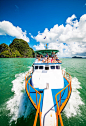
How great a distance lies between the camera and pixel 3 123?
16.7ft

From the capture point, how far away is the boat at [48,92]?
3783 mm

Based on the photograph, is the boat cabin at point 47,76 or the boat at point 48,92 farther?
the boat cabin at point 47,76

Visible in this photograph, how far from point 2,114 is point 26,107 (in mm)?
2142

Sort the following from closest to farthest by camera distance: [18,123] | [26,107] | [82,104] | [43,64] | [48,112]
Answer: [48,112]
[18,123]
[26,107]
[82,104]
[43,64]

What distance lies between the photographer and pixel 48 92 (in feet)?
19.4

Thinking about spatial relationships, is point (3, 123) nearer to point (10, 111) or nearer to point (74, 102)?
point (10, 111)

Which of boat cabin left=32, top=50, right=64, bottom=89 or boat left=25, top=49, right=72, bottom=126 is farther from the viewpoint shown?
boat cabin left=32, top=50, right=64, bottom=89

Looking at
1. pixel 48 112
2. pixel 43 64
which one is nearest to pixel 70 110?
pixel 48 112

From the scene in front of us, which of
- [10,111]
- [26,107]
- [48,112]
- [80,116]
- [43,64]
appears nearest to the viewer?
[48,112]

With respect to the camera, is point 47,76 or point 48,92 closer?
point 48,92

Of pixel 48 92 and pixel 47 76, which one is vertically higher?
pixel 47 76

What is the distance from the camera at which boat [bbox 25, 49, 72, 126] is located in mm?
3783

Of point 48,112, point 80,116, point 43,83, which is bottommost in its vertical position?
point 80,116

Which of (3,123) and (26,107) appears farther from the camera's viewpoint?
(26,107)
